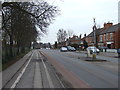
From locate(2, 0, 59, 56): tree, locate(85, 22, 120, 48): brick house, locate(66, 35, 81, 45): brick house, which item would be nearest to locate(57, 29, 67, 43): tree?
locate(66, 35, 81, 45): brick house

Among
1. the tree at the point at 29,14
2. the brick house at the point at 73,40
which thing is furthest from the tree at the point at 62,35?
the tree at the point at 29,14

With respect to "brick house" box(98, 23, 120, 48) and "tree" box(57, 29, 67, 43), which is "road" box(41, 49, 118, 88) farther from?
"tree" box(57, 29, 67, 43)

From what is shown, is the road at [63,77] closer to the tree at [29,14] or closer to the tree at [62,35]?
the tree at [29,14]

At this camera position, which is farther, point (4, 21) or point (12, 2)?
point (4, 21)

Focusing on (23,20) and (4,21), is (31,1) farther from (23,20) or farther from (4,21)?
(4,21)

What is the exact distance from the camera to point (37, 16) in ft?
94.5

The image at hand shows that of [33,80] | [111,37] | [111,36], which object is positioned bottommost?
[33,80]

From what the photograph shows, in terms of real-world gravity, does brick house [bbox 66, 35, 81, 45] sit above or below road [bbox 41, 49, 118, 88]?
above

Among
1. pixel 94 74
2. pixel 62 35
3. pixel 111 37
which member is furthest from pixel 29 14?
pixel 62 35

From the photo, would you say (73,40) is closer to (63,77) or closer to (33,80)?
(63,77)

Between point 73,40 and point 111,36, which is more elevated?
point 73,40

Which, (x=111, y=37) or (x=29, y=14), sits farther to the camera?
(x=111, y=37)

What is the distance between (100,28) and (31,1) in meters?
79.7

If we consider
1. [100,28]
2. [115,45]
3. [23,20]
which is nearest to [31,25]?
[23,20]
